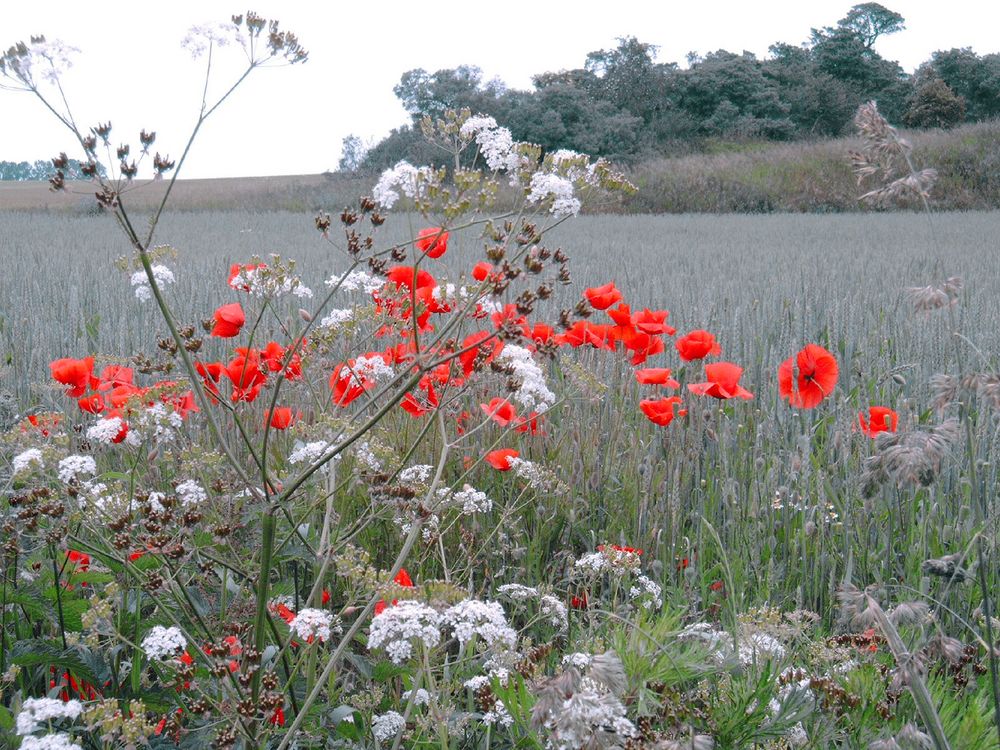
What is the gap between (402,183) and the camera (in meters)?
1.44

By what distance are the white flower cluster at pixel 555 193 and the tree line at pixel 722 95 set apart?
3115 cm

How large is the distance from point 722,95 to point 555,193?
37264mm

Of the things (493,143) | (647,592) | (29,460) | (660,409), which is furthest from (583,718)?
(660,409)

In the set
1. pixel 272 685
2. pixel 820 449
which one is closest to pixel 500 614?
pixel 272 685

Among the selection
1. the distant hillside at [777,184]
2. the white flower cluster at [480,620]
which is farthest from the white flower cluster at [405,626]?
the distant hillside at [777,184]

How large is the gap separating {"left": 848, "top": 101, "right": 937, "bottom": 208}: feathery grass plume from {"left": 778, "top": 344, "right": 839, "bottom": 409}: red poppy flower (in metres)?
0.93

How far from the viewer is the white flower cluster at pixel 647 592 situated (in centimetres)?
181

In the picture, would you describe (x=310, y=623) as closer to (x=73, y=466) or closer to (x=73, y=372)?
(x=73, y=466)

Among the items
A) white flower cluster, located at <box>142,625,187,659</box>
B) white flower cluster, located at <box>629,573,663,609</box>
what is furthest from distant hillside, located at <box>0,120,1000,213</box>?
white flower cluster, located at <box>142,625,187,659</box>

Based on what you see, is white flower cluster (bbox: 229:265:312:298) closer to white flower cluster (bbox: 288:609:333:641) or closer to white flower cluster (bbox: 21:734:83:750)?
white flower cluster (bbox: 288:609:333:641)

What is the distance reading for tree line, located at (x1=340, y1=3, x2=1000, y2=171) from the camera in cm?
3303

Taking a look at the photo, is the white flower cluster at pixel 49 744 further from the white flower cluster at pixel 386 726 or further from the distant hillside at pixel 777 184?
the distant hillside at pixel 777 184

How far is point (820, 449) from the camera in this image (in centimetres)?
285

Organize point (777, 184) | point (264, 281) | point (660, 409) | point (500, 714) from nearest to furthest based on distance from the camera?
point (500, 714), point (264, 281), point (660, 409), point (777, 184)
